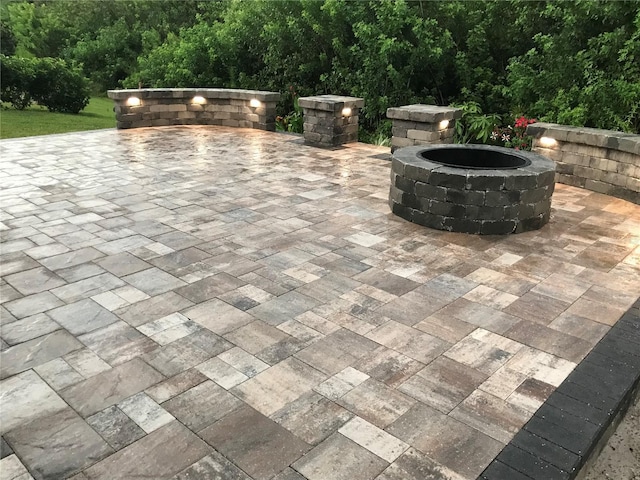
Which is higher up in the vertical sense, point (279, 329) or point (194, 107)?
point (194, 107)

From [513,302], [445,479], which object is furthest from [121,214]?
[445,479]

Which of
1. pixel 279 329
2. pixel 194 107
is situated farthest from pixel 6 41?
pixel 279 329

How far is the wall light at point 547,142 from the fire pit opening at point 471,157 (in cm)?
184

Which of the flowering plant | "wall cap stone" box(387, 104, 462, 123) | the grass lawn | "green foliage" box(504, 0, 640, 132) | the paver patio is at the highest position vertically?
"green foliage" box(504, 0, 640, 132)

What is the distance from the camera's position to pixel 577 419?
3088mm

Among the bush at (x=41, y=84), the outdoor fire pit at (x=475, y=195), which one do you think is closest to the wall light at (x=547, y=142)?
the outdoor fire pit at (x=475, y=195)

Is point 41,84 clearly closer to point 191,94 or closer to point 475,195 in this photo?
point 191,94

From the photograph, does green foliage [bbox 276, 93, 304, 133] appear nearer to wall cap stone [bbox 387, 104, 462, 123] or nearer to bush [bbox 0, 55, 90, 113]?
wall cap stone [bbox 387, 104, 462, 123]

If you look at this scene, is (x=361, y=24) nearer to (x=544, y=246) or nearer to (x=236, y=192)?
(x=236, y=192)

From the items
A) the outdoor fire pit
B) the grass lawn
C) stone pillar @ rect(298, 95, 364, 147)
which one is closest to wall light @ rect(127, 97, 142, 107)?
the grass lawn

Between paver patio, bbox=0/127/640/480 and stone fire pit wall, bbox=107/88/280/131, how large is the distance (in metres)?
5.50

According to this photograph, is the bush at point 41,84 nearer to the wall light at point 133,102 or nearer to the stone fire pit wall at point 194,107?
the stone fire pit wall at point 194,107

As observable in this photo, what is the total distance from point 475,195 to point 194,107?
9486 mm

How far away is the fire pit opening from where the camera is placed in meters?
7.26
